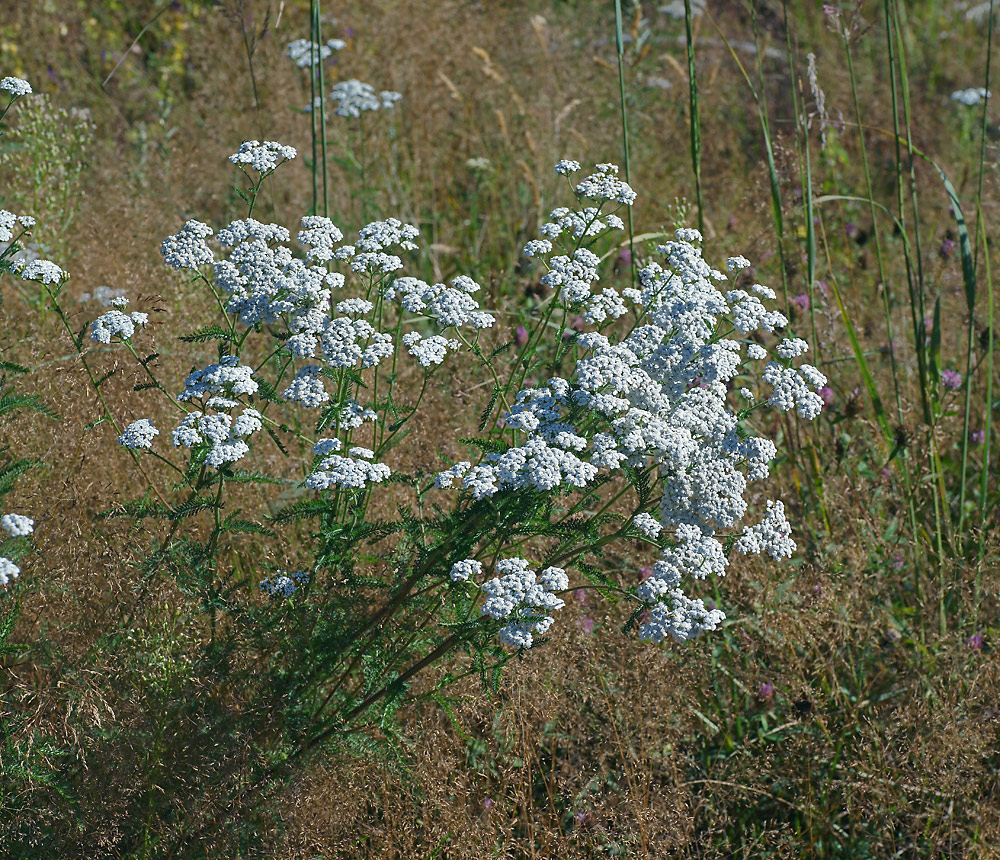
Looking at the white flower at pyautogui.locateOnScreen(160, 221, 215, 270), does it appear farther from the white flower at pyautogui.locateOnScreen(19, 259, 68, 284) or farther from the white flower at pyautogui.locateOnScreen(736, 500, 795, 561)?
the white flower at pyautogui.locateOnScreen(736, 500, 795, 561)

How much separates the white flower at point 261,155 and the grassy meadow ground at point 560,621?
45 centimetres

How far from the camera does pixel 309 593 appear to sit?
2.31 metres

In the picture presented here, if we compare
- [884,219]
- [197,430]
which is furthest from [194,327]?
[884,219]

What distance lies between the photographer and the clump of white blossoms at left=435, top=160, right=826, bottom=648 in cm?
188

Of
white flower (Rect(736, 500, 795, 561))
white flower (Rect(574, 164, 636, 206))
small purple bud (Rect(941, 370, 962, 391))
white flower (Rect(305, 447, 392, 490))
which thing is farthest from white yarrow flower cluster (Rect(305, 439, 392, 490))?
small purple bud (Rect(941, 370, 962, 391))

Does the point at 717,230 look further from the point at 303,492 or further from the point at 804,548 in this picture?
the point at 303,492

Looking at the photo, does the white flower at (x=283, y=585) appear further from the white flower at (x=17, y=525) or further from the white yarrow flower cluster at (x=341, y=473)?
the white flower at (x=17, y=525)

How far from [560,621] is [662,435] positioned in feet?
3.20

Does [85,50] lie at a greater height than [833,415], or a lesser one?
greater

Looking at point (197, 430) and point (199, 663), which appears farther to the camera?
point (199, 663)

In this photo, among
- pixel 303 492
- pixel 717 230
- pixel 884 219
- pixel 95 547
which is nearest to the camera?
pixel 95 547

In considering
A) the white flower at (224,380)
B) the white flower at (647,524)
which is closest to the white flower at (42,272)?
the white flower at (224,380)

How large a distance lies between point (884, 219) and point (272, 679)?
187 inches

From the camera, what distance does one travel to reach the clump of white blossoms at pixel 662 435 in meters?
1.88
